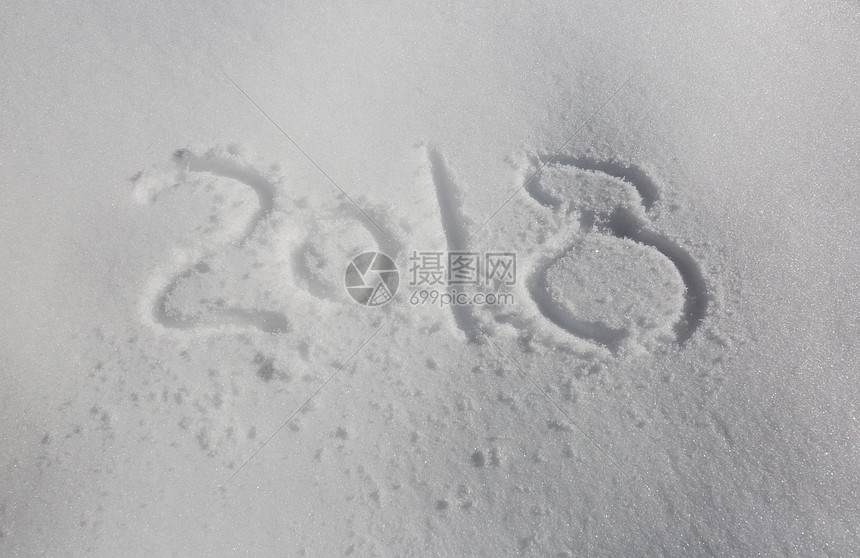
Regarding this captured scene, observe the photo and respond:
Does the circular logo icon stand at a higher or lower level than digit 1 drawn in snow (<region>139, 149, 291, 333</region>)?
higher

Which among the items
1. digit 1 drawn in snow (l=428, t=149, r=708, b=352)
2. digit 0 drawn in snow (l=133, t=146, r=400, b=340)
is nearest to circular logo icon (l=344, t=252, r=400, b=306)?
digit 0 drawn in snow (l=133, t=146, r=400, b=340)

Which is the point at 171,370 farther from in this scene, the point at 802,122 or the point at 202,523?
the point at 802,122

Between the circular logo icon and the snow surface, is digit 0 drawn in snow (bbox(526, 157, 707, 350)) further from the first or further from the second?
the circular logo icon

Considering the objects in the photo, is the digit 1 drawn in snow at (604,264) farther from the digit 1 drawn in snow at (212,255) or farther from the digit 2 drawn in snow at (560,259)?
the digit 1 drawn in snow at (212,255)

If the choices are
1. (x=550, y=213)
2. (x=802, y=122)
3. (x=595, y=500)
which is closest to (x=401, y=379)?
(x=595, y=500)

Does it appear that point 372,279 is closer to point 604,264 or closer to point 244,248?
point 244,248

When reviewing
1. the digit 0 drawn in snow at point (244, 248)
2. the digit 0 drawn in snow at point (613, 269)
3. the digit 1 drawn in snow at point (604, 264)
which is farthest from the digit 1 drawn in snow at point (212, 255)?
the digit 0 drawn in snow at point (613, 269)
